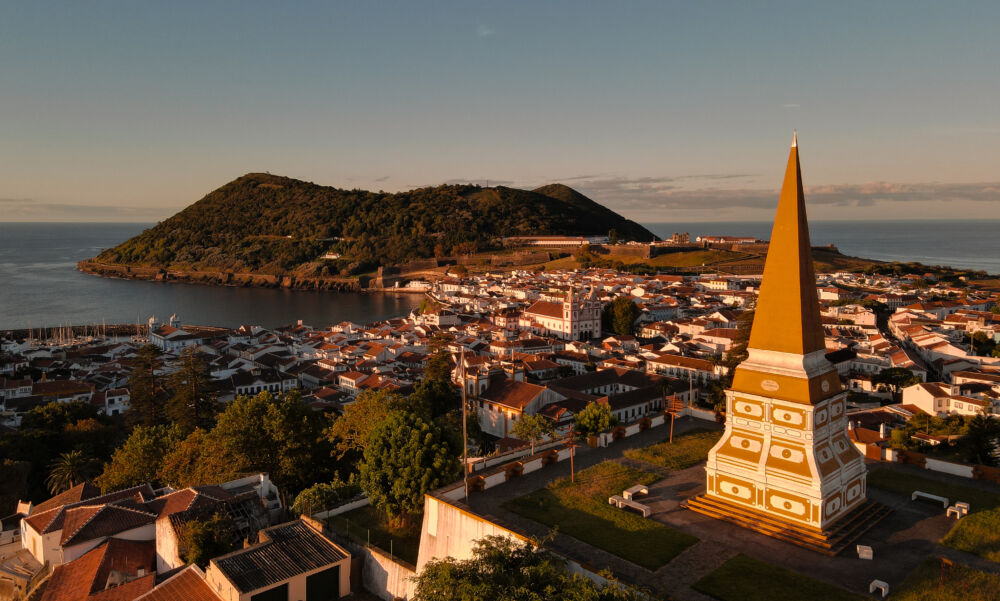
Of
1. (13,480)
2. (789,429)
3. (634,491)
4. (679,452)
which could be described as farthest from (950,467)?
(13,480)

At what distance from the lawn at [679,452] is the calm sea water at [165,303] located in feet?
234

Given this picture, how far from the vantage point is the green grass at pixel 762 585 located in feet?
29.1

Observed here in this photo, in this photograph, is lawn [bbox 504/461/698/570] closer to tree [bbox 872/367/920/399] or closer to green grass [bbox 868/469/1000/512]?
green grass [bbox 868/469/1000/512]

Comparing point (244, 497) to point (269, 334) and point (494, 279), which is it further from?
point (494, 279)

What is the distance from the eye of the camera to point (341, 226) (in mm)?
163375

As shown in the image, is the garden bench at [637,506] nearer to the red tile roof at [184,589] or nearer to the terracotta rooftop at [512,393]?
the red tile roof at [184,589]

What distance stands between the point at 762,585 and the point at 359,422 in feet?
46.0

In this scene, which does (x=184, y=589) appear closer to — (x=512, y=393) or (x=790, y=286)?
(x=790, y=286)

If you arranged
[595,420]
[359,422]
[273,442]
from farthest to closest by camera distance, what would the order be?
1. [595,420]
2. [359,422]
3. [273,442]

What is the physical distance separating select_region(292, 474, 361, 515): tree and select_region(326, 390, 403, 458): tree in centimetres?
415

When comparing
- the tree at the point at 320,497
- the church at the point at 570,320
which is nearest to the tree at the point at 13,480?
the tree at the point at 320,497

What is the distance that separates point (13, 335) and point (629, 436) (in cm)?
7499

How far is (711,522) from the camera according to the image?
11180 millimetres

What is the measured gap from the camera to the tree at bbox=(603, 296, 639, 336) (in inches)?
2297
